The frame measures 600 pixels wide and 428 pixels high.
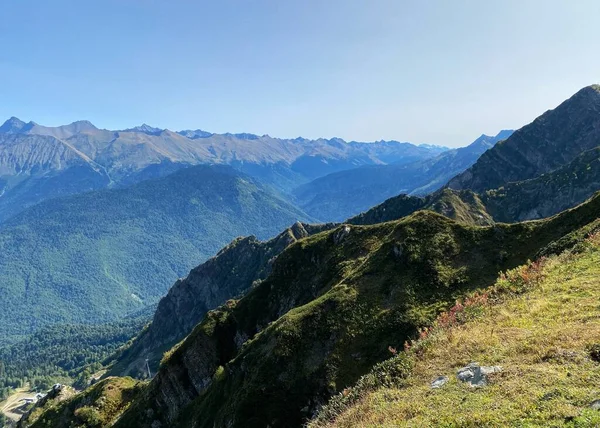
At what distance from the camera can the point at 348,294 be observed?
4503 cm

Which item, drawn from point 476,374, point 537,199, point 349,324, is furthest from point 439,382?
point 537,199

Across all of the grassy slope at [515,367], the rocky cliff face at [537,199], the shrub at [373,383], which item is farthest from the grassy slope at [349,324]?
the rocky cliff face at [537,199]

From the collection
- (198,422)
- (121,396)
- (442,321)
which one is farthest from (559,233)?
(121,396)

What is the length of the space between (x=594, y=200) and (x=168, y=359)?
189ft

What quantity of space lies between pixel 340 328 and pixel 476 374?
71.9ft

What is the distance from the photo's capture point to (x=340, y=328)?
41.5 meters

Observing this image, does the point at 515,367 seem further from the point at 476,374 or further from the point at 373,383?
the point at 373,383

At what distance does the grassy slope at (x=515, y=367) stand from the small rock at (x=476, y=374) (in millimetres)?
392

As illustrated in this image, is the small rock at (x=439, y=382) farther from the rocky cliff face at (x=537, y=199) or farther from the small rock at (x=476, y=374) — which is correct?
the rocky cliff face at (x=537, y=199)

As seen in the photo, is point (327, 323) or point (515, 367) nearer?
point (515, 367)

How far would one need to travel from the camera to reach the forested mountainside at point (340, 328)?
3775 centimetres

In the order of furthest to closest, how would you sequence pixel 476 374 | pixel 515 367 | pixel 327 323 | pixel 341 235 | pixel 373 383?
pixel 341 235
pixel 327 323
pixel 373 383
pixel 476 374
pixel 515 367

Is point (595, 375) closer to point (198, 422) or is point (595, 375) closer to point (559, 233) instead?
point (559, 233)

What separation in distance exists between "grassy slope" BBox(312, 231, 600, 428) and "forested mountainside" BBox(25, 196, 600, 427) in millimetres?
12047
